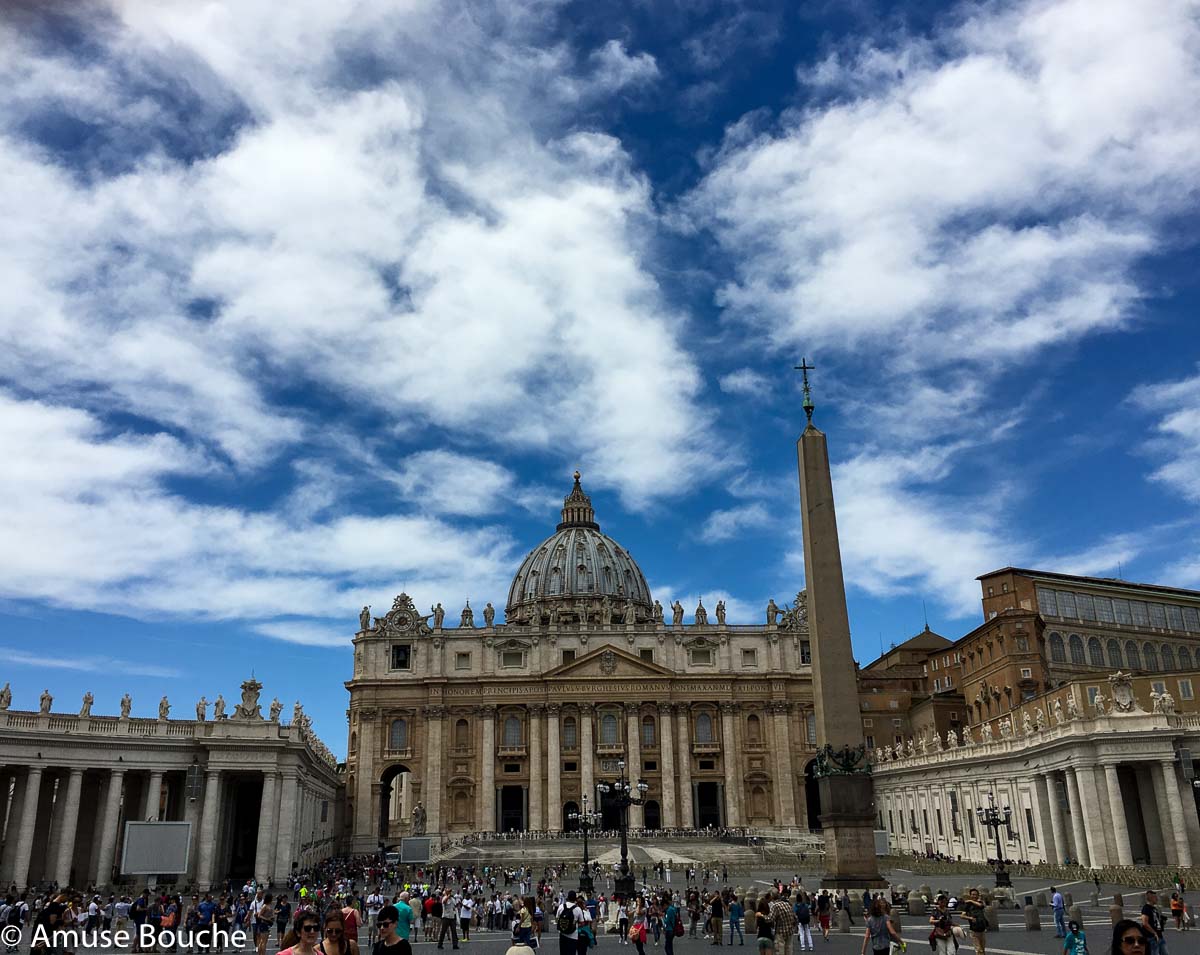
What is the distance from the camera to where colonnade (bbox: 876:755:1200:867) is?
39719 millimetres

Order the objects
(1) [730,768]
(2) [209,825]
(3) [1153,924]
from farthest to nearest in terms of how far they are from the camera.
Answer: (1) [730,768] → (2) [209,825] → (3) [1153,924]

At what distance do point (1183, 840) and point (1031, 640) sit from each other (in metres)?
26.9

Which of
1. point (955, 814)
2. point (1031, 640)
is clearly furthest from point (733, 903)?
point (1031, 640)

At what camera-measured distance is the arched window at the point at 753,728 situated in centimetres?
8212

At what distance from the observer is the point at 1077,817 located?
4209cm

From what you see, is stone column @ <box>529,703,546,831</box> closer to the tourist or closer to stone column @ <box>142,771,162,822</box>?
stone column @ <box>142,771,162,822</box>

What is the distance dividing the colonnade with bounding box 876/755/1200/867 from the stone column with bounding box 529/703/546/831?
31.7 meters

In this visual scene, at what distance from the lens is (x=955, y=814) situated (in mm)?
56812

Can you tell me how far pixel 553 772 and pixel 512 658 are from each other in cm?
993

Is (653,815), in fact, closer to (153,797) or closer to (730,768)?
(730,768)

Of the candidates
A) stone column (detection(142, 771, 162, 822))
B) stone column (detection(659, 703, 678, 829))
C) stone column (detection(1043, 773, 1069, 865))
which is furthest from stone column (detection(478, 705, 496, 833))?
stone column (detection(1043, 773, 1069, 865))

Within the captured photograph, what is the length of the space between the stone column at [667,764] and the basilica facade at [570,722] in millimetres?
103

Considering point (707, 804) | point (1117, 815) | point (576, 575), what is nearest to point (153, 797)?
point (1117, 815)

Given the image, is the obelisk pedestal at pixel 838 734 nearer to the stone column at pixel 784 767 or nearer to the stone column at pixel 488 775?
the stone column at pixel 488 775
